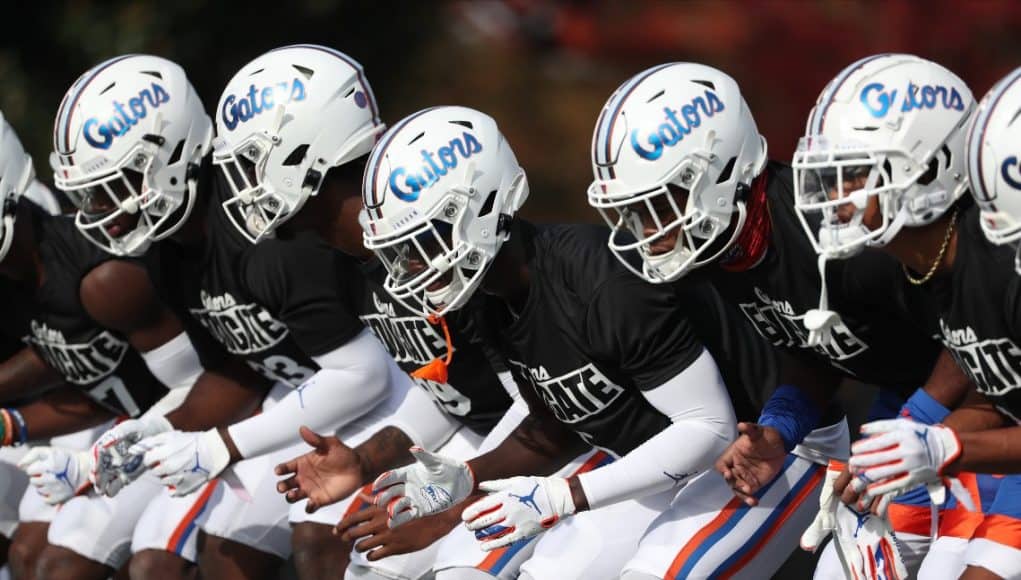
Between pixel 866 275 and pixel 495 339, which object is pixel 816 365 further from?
pixel 495 339

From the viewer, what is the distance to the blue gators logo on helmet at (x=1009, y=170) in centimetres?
357

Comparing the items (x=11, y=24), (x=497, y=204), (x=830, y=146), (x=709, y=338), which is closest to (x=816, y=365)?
(x=709, y=338)

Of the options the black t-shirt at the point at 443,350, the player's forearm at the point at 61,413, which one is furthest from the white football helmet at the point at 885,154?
the player's forearm at the point at 61,413

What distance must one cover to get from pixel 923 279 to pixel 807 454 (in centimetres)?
84

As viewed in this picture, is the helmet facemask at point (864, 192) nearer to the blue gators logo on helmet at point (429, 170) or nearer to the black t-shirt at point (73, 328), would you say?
the blue gators logo on helmet at point (429, 170)

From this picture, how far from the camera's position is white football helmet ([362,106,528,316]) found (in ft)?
14.3

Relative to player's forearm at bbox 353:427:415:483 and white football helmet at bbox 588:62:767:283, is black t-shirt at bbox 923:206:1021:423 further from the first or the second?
player's forearm at bbox 353:427:415:483

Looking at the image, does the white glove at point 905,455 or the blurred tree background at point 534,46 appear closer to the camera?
the white glove at point 905,455

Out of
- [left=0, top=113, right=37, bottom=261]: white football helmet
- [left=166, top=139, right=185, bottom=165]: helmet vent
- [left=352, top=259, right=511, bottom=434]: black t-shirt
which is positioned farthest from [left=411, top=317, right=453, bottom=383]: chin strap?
[left=0, top=113, right=37, bottom=261]: white football helmet

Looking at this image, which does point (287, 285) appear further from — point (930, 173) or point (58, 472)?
point (930, 173)

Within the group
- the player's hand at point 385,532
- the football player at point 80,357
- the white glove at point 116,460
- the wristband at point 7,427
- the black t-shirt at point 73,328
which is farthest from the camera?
the wristband at point 7,427

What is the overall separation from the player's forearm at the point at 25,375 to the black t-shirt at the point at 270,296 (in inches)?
33.8

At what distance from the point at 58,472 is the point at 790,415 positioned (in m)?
2.62

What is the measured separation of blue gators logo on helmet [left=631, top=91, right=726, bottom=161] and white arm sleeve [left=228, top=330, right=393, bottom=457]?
1.34 metres
